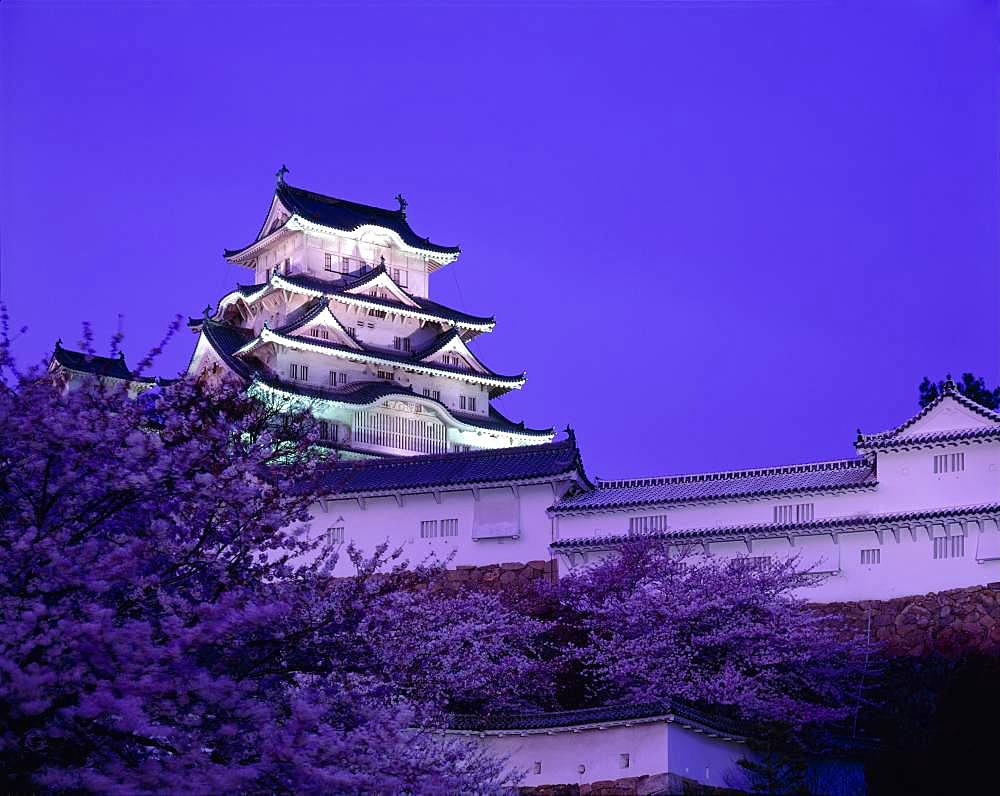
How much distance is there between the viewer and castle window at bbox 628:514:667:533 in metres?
36.7

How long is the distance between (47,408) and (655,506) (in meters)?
23.8

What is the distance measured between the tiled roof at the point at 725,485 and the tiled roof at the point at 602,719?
986 centimetres

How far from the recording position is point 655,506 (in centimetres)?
3672

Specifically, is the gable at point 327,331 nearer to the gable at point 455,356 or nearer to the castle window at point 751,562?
the gable at point 455,356

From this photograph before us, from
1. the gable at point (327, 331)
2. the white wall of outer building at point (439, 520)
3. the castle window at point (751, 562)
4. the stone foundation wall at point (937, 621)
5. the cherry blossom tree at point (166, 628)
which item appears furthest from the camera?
the gable at point (327, 331)

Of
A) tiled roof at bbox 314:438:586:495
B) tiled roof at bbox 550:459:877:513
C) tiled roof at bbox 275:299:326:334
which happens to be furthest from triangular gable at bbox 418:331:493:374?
tiled roof at bbox 550:459:877:513

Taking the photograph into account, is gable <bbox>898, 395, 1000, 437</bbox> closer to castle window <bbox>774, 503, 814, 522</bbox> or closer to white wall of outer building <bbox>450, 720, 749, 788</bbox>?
castle window <bbox>774, 503, 814, 522</bbox>

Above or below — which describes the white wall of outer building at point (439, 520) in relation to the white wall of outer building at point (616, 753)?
above

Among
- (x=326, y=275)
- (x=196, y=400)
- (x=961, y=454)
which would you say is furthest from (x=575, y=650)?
(x=326, y=275)

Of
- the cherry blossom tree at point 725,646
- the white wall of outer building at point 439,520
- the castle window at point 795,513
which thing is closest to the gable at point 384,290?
the white wall of outer building at point 439,520

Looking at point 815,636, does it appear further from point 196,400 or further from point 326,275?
point 326,275

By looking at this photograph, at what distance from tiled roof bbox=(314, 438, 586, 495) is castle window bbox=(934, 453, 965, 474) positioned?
29.0 feet

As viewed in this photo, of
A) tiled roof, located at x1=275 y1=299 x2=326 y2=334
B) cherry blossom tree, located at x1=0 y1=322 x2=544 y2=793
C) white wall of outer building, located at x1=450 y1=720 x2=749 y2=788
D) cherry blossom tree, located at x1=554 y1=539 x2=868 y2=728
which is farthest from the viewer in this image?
tiled roof, located at x1=275 y1=299 x2=326 y2=334

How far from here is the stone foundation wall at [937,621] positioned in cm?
3228
